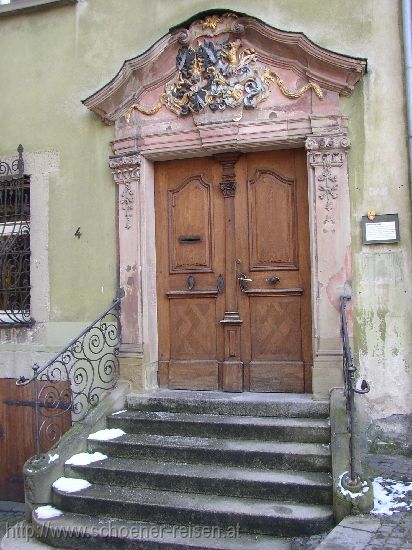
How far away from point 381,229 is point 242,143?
4.96ft

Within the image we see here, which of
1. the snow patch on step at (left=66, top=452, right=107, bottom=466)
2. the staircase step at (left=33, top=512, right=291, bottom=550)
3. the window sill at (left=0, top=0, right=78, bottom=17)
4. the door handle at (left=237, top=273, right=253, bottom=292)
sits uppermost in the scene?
the window sill at (left=0, top=0, right=78, bottom=17)

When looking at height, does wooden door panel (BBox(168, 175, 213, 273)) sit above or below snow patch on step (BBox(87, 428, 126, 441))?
above

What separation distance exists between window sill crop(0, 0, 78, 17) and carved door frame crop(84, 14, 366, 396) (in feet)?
4.39

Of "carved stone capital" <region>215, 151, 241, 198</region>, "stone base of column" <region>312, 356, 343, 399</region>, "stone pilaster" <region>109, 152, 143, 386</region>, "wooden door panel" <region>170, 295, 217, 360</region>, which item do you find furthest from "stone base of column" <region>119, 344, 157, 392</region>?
"carved stone capital" <region>215, 151, 241, 198</region>

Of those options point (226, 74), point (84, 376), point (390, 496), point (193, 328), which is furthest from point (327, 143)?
point (84, 376)

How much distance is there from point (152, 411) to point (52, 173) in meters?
2.77

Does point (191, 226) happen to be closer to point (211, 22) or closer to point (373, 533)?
point (211, 22)

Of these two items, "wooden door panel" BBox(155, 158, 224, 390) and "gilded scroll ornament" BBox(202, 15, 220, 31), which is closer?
"gilded scroll ornament" BBox(202, 15, 220, 31)

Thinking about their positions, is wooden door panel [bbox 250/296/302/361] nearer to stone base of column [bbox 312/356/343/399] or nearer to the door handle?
the door handle

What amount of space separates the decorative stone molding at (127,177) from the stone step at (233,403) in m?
1.72

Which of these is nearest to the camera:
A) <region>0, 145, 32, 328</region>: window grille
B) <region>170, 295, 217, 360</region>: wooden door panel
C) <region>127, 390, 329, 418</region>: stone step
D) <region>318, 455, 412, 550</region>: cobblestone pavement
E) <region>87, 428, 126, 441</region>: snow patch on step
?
<region>318, 455, 412, 550</region>: cobblestone pavement

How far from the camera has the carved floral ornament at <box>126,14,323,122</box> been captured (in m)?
5.79

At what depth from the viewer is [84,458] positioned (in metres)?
5.31

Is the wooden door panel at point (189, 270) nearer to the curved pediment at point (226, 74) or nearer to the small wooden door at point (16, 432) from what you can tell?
the curved pediment at point (226, 74)
